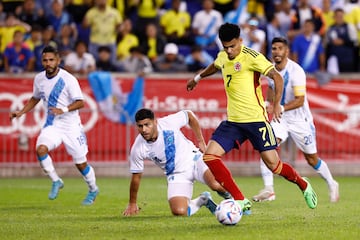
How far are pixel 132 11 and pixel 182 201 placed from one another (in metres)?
13.9

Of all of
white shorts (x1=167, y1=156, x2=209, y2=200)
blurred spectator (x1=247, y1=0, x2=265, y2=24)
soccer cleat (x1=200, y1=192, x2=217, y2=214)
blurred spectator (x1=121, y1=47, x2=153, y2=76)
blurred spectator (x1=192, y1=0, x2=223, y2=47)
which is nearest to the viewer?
soccer cleat (x1=200, y1=192, x2=217, y2=214)

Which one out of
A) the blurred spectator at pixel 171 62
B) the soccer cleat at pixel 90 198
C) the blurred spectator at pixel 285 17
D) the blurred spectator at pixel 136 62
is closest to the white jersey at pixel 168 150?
the soccer cleat at pixel 90 198

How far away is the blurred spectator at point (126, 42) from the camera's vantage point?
25.8 meters

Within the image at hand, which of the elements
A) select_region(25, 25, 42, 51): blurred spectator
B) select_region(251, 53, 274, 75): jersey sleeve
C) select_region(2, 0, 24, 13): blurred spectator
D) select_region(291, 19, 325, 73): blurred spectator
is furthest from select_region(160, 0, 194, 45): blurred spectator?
select_region(251, 53, 274, 75): jersey sleeve

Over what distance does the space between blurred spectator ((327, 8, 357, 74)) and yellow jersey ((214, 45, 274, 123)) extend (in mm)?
12383

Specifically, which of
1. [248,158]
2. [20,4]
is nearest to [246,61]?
[248,158]

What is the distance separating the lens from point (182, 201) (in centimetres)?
1377

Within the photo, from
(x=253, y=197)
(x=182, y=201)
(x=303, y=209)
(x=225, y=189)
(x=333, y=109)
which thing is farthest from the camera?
(x=333, y=109)

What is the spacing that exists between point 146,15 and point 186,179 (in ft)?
42.7

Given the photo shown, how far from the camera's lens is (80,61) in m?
24.6

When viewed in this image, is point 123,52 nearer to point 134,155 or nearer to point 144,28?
point 144,28

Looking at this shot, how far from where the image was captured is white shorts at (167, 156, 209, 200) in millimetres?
13898

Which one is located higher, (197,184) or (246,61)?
(246,61)

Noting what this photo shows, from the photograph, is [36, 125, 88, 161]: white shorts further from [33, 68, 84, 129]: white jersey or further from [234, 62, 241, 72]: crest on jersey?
[234, 62, 241, 72]: crest on jersey
